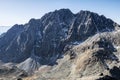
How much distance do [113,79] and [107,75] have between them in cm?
530

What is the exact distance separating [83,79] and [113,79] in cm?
2229

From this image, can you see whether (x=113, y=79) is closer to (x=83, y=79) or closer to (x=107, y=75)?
(x=107, y=75)

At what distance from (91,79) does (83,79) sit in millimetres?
8451

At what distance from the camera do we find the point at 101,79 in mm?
191875

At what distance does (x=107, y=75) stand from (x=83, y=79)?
59.5 ft

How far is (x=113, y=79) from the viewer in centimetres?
19950

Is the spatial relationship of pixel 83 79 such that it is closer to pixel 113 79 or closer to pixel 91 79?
pixel 91 79

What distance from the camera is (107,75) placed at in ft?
655

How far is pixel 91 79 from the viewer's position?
192625mm

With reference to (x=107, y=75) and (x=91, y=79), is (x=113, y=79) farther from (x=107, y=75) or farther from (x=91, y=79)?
(x=91, y=79)

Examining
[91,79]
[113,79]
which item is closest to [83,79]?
[91,79]

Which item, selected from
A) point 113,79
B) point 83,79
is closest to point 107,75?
point 113,79

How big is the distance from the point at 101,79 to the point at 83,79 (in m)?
14.3
